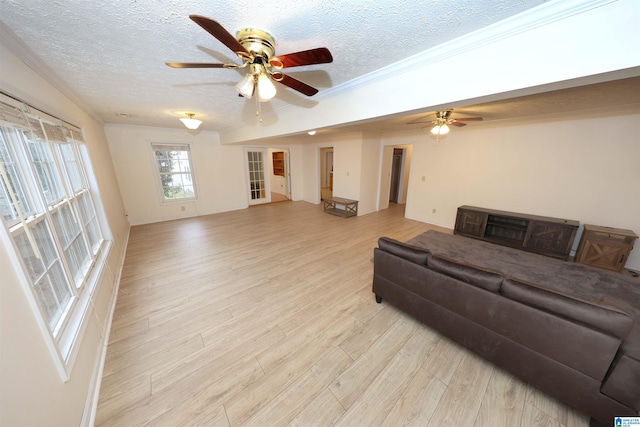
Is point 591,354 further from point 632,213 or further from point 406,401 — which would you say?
point 632,213

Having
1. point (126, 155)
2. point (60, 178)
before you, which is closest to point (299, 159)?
point (126, 155)

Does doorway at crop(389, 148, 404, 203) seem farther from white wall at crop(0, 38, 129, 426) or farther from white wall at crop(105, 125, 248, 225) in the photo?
white wall at crop(0, 38, 129, 426)

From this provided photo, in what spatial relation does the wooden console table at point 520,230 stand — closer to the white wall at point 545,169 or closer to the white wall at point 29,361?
the white wall at point 545,169

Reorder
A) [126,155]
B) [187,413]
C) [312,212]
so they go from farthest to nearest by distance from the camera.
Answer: [312,212], [126,155], [187,413]

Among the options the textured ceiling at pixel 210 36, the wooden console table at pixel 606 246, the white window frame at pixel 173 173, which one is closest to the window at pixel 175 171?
the white window frame at pixel 173 173

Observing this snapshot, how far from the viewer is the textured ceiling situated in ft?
3.49

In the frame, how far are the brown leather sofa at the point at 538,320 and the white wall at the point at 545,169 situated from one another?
161 cm

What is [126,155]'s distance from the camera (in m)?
4.72

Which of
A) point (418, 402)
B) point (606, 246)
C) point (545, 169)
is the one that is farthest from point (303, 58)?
point (606, 246)

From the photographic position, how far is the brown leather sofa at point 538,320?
45.8 inches

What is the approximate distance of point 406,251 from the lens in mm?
2027

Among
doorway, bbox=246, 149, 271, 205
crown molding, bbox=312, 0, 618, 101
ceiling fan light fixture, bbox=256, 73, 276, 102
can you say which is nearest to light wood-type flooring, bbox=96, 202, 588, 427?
ceiling fan light fixture, bbox=256, 73, 276, 102

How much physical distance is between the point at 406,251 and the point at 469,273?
0.53 metres

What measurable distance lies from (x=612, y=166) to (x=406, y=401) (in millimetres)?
4591
